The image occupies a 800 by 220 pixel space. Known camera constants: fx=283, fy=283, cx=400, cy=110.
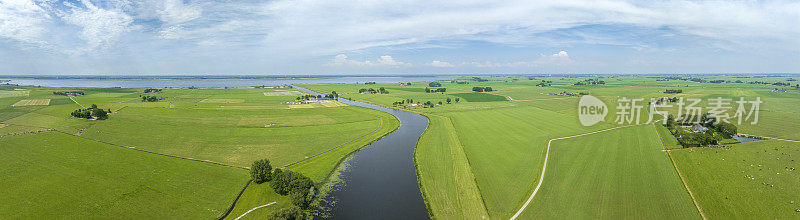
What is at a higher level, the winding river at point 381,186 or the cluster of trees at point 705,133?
the cluster of trees at point 705,133

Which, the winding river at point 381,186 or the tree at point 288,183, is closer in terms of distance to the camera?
the winding river at point 381,186

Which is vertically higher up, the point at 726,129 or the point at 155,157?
the point at 726,129

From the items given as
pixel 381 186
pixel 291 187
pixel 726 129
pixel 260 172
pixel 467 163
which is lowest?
pixel 381 186

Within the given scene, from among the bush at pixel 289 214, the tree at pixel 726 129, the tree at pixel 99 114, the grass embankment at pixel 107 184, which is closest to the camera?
the bush at pixel 289 214

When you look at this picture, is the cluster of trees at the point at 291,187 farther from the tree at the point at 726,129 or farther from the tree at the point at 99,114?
the tree at the point at 726,129

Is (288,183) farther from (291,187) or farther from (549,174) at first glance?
(549,174)

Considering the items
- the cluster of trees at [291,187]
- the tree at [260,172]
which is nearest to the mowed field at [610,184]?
the cluster of trees at [291,187]

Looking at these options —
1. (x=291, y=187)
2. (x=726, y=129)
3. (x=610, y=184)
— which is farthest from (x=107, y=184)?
(x=726, y=129)

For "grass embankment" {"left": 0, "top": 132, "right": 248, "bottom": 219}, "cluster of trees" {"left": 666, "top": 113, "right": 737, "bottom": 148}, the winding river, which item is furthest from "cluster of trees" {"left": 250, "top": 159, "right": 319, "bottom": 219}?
"cluster of trees" {"left": 666, "top": 113, "right": 737, "bottom": 148}

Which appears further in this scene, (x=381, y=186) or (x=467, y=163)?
(x=467, y=163)
